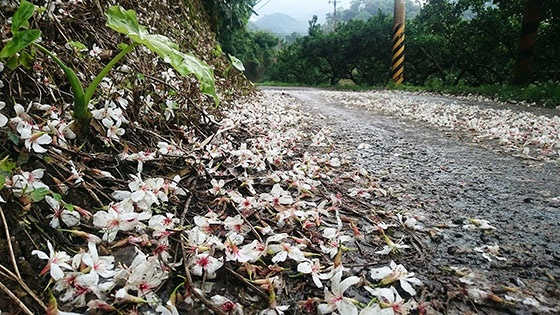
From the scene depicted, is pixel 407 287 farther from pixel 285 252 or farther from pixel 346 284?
pixel 285 252

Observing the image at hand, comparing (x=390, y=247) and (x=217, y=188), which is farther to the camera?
(x=217, y=188)

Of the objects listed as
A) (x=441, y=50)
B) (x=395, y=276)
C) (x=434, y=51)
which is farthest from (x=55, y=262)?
(x=434, y=51)

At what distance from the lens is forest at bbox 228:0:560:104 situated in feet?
35.0

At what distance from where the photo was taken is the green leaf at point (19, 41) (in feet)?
2.85

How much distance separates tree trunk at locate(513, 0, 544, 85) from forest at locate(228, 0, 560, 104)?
0.45 meters

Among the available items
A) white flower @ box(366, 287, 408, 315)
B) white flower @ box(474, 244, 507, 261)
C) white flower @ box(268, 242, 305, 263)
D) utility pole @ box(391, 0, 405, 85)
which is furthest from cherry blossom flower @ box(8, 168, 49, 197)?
utility pole @ box(391, 0, 405, 85)

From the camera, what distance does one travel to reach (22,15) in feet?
3.01

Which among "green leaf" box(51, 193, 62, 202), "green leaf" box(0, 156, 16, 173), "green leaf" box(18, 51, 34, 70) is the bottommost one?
"green leaf" box(51, 193, 62, 202)

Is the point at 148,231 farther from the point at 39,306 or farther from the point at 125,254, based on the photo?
the point at 39,306

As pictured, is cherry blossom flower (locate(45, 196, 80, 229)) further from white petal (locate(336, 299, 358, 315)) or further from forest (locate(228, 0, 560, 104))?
forest (locate(228, 0, 560, 104))

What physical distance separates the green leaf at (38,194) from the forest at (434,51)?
805 centimetres

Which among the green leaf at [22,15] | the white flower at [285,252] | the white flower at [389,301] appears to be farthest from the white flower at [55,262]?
the white flower at [389,301]

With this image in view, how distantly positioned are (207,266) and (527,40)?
10.9 meters

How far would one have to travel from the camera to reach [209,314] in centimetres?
74
